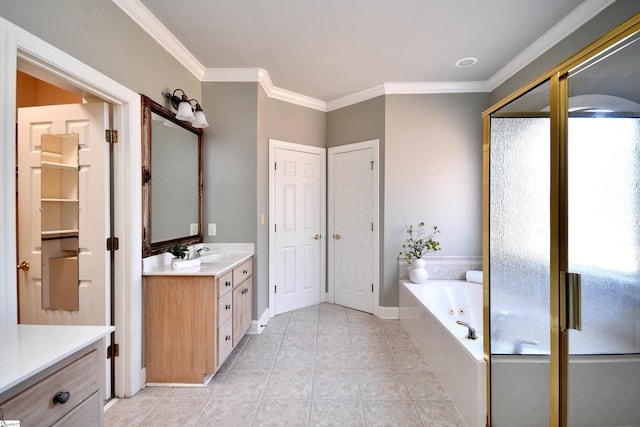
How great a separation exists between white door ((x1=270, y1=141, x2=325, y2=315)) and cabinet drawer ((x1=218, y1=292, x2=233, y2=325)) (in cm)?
97

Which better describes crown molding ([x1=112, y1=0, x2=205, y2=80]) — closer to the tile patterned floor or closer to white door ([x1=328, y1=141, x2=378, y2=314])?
white door ([x1=328, y1=141, x2=378, y2=314])

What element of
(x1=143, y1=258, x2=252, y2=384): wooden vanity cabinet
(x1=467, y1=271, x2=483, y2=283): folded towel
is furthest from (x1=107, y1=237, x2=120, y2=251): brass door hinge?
(x1=467, y1=271, x2=483, y2=283): folded towel

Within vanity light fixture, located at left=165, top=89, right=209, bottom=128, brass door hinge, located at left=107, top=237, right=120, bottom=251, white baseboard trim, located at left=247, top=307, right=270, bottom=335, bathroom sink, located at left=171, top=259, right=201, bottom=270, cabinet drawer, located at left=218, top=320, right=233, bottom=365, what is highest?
vanity light fixture, located at left=165, top=89, right=209, bottom=128

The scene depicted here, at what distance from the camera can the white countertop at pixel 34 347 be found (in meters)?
0.70

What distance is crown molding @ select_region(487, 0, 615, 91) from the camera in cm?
185

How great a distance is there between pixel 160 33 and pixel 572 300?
3012 mm

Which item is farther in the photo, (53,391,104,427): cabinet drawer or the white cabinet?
(53,391,104,427): cabinet drawer

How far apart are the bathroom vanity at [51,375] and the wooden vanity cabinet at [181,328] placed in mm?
910

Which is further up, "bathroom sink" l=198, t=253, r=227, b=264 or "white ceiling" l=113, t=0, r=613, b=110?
"white ceiling" l=113, t=0, r=613, b=110

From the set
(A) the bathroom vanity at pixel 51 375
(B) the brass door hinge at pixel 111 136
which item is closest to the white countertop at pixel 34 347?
(A) the bathroom vanity at pixel 51 375

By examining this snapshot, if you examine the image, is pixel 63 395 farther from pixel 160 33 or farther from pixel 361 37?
pixel 361 37

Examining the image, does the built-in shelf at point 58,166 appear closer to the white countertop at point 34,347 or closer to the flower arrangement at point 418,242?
the white countertop at point 34,347

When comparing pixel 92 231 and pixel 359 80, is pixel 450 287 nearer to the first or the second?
pixel 359 80

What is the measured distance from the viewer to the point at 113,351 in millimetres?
1774
